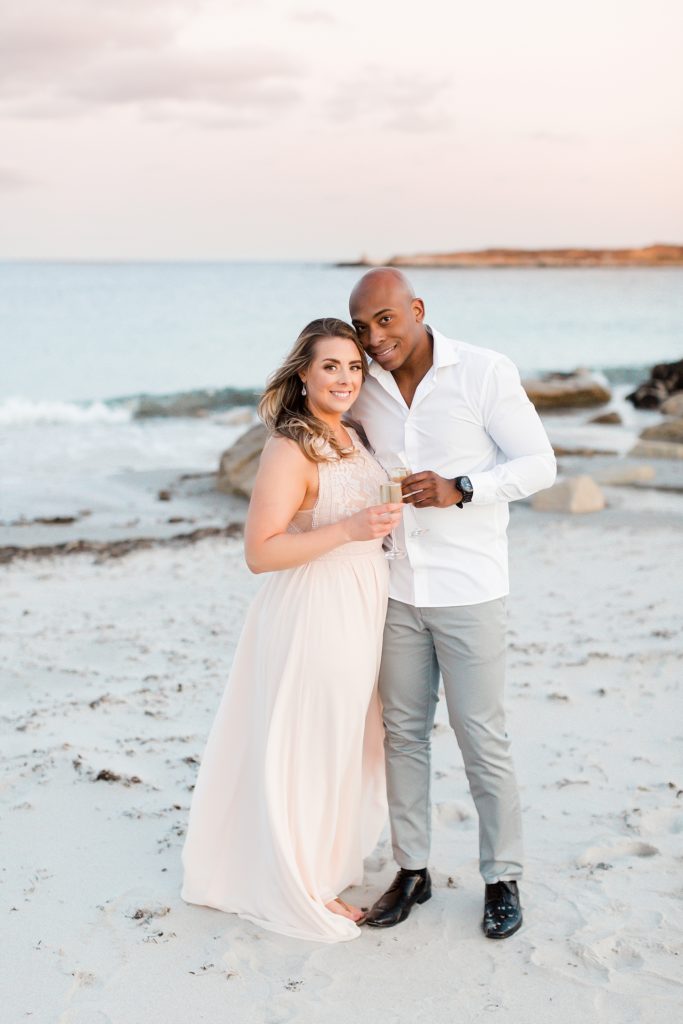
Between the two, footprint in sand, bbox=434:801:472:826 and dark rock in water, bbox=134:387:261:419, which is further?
dark rock in water, bbox=134:387:261:419

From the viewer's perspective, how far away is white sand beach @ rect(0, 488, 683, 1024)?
10.4ft

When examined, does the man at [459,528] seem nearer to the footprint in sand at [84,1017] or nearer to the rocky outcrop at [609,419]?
the footprint in sand at [84,1017]

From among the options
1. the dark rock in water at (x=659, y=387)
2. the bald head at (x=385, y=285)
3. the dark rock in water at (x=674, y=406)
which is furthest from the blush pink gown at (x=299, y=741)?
the dark rock in water at (x=659, y=387)

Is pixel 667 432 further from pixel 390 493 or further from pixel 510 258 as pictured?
pixel 510 258

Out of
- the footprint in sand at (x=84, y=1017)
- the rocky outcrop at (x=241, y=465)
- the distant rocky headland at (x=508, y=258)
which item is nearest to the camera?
the footprint in sand at (x=84, y=1017)

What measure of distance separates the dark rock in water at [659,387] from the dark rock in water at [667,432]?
6.22 metres

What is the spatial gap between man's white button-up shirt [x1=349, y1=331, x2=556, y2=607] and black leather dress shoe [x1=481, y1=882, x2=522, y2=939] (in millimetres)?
1078

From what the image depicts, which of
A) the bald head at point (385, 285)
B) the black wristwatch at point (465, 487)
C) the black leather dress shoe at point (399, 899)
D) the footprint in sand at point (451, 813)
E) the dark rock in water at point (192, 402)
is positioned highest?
the bald head at point (385, 285)

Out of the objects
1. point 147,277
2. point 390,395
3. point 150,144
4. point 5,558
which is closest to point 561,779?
point 390,395

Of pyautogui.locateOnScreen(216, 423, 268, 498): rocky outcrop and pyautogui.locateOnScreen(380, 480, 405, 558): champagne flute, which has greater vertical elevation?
pyautogui.locateOnScreen(380, 480, 405, 558): champagne flute

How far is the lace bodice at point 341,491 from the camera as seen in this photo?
355 centimetres

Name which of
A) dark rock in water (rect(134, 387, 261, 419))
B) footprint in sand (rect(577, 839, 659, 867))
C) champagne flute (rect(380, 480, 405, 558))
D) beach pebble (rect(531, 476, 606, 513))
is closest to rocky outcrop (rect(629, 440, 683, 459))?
beach pebble (rect(531, 476, 606, 513))

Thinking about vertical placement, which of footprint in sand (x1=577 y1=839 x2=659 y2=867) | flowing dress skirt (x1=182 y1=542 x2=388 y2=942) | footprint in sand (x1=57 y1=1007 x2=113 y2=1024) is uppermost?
flowing dress skirt (x1=182 y1=542 x2=388 y2=942)

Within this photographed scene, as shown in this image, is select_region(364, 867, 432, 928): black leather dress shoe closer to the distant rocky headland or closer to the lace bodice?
the lace bodice
